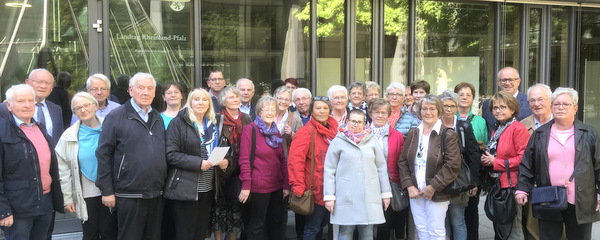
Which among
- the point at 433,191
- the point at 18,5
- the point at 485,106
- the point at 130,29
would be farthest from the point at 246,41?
the point at 433,191

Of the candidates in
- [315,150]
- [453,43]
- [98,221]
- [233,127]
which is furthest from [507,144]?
[453,43]

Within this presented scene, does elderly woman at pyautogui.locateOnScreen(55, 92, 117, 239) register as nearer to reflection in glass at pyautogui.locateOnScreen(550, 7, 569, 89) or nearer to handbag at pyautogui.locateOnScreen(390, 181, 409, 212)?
handbag at pyautogui.locateOnScreen(390, 181, 409, 212)

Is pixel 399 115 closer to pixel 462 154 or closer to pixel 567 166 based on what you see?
pixel 462 154

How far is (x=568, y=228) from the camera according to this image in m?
4.43

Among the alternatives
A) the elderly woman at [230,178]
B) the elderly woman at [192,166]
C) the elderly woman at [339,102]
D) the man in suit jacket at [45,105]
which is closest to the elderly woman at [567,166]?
the elderly woman at [339,102]

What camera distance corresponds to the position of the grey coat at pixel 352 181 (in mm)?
4602

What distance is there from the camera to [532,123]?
5.27m

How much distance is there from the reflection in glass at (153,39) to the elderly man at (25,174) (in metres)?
2.61

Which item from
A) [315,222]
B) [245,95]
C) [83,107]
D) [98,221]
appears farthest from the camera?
[245,95]

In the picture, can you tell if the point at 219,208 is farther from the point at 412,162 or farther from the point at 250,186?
the point at 412,162

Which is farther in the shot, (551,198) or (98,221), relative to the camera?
(98,221)

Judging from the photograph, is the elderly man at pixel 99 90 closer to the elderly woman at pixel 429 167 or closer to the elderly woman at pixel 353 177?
the elderly woman at pixel 353 177

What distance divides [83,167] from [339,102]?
101 inches

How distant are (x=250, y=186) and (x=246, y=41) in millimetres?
3499
